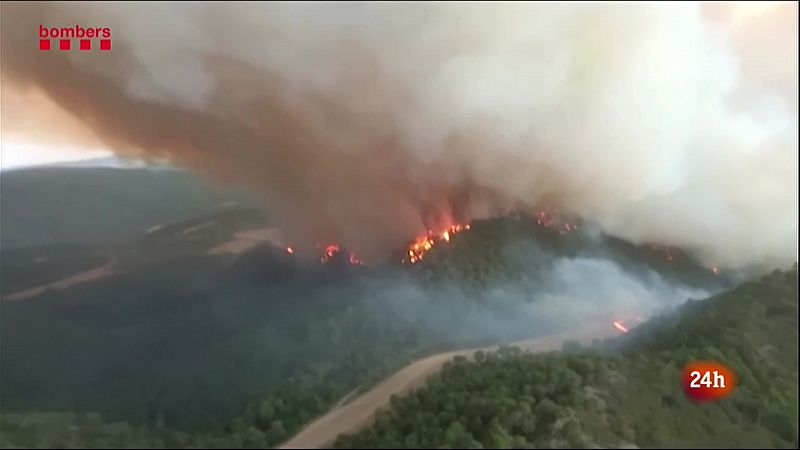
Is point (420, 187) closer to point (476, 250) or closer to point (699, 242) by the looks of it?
point (476, 250)

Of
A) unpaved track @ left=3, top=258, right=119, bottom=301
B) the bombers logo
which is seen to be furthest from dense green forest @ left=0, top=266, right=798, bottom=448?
the bombers logo

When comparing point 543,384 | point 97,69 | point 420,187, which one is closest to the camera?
point 543,384

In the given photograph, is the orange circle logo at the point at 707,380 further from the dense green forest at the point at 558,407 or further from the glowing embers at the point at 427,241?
the glowing embers at the point at 427,241

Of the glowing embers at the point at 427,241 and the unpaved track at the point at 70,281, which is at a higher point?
the glowing embers at the point at 427,241

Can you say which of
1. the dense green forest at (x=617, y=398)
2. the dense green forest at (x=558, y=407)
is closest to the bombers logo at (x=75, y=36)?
the dense green forest at (x=558, y=407)

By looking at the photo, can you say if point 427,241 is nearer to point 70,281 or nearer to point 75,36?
point 70,281

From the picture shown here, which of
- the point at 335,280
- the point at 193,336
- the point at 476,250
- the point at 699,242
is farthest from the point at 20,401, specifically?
the point at 699,242

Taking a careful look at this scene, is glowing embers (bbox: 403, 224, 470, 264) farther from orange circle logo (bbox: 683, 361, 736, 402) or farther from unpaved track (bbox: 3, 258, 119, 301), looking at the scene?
orange circle logo (bbox: 683, 361, 736, 402)
